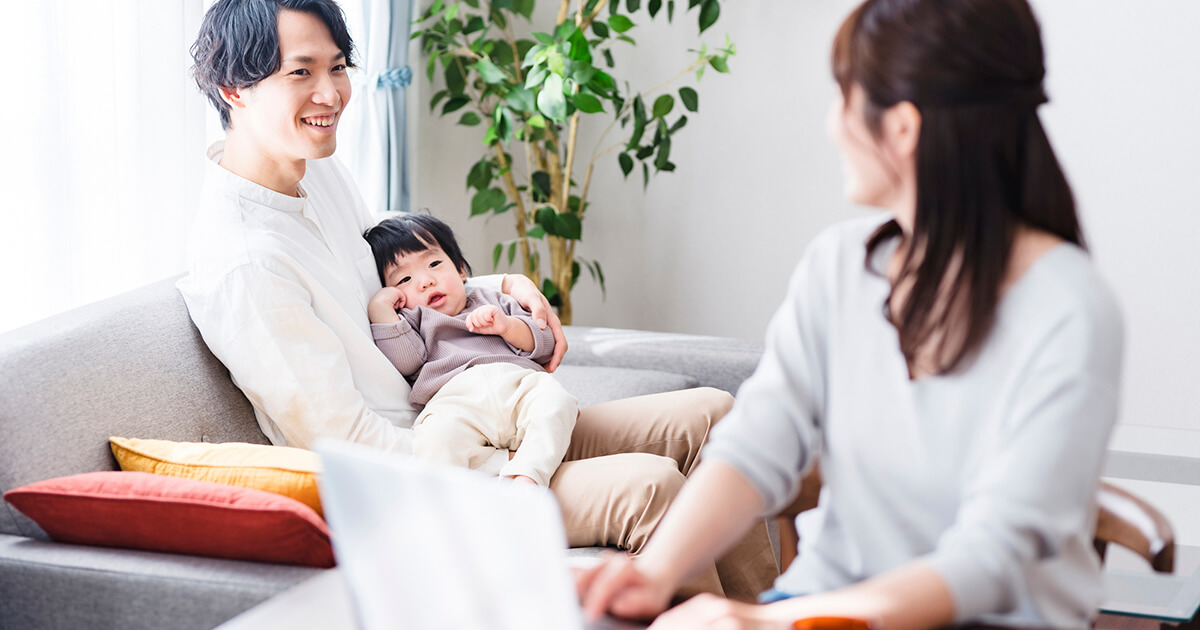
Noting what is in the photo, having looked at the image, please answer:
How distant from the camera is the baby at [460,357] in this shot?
1.56 m

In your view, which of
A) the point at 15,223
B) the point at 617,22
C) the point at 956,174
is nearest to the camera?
the point at 956,174

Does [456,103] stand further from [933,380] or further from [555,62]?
[933,380]

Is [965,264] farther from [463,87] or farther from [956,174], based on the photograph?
[463,87]

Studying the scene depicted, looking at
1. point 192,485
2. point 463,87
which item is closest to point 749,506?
point 192,485

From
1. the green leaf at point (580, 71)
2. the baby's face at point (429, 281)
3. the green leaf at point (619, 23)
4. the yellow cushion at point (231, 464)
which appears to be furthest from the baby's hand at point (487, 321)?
the green leaf at point (619, 23)

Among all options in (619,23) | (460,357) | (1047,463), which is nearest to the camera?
(1047,463)

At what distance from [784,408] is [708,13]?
2.26m

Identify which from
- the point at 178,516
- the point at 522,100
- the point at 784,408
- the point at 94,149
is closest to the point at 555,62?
the point at 522,100

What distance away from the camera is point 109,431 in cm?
145

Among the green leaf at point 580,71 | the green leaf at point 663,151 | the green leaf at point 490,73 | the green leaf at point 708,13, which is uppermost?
the green leaf at point 708,13

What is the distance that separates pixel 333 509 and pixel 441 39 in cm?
262

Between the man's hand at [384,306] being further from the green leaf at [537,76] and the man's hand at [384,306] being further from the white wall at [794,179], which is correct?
the white wall at [794,179]

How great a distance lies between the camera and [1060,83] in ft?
9.82

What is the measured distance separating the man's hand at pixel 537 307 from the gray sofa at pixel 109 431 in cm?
54
